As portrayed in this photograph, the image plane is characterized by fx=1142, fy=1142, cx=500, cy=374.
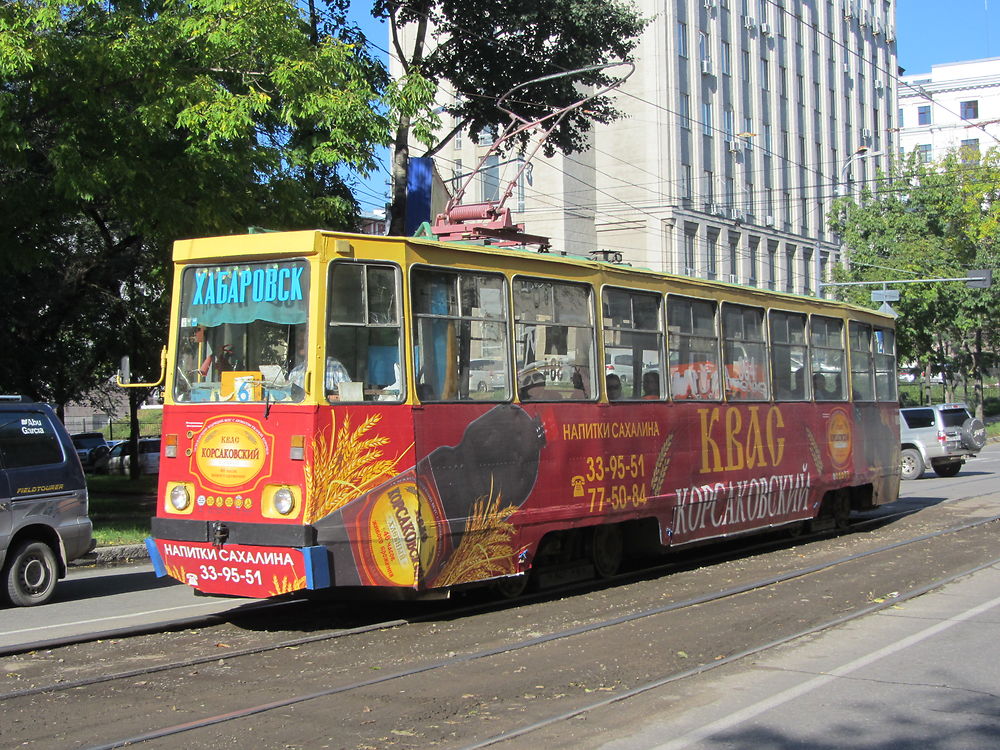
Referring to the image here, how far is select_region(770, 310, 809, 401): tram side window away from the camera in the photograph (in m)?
14.6

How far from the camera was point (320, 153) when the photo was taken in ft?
52.4

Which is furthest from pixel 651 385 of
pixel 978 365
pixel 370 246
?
pixel 978 365

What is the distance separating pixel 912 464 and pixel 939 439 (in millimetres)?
1032

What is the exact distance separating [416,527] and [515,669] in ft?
5.55

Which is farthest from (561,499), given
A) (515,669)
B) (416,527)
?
(515,669)

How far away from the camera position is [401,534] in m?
9.03

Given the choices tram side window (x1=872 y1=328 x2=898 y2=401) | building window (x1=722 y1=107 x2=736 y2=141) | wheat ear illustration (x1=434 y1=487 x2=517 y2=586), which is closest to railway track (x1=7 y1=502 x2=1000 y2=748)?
wheat ear illustration (x1=434 y1=487 x2=517 y2=586)

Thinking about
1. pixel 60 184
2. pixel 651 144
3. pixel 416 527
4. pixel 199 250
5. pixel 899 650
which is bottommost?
pixel 899 650

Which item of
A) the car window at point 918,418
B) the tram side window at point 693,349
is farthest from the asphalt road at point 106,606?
the car window at point 918,418

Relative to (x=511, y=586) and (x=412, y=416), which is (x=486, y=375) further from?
(x=511, y=586)

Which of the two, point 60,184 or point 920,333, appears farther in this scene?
point 920,333

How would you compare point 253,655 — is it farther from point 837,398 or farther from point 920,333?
point 920,333

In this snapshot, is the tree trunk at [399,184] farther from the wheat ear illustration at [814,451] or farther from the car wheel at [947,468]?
the car wheel at [947,468]

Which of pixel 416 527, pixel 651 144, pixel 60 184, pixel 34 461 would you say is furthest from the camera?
pixel 651 144
